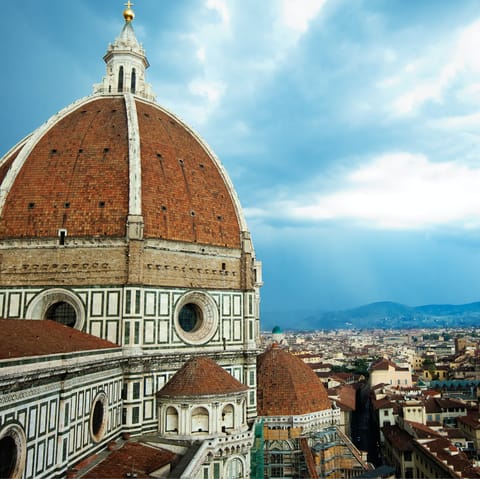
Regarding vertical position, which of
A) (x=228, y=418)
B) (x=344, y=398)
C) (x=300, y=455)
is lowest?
(x=344, y=398)

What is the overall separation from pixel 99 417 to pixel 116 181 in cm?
950

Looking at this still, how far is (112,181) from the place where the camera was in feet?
74.3

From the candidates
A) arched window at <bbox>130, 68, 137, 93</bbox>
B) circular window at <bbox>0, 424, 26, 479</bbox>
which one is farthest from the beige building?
circular window at <bbox>0, 424, 26, 479</bbox>

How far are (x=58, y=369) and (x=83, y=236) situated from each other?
7.70m

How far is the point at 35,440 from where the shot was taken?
1384 cm

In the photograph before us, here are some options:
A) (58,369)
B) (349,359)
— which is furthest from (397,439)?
(349,359)

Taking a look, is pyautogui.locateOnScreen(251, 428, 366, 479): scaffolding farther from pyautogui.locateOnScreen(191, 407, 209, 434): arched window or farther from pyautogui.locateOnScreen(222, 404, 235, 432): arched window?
pyautogui.locateOnScreen(191, 407, 209, 434): arched window

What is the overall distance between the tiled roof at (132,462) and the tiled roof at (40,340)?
355 cm

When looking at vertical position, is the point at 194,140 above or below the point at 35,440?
above

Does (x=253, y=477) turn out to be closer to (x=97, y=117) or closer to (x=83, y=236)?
(x=83, y=236)

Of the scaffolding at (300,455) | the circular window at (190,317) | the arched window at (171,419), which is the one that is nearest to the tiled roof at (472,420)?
the scaffolding at (300,455)

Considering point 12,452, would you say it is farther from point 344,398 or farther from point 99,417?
point 344,398

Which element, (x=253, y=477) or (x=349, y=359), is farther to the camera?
(x=349, y=359)

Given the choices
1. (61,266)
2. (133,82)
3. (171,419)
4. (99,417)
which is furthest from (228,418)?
(133,82)
